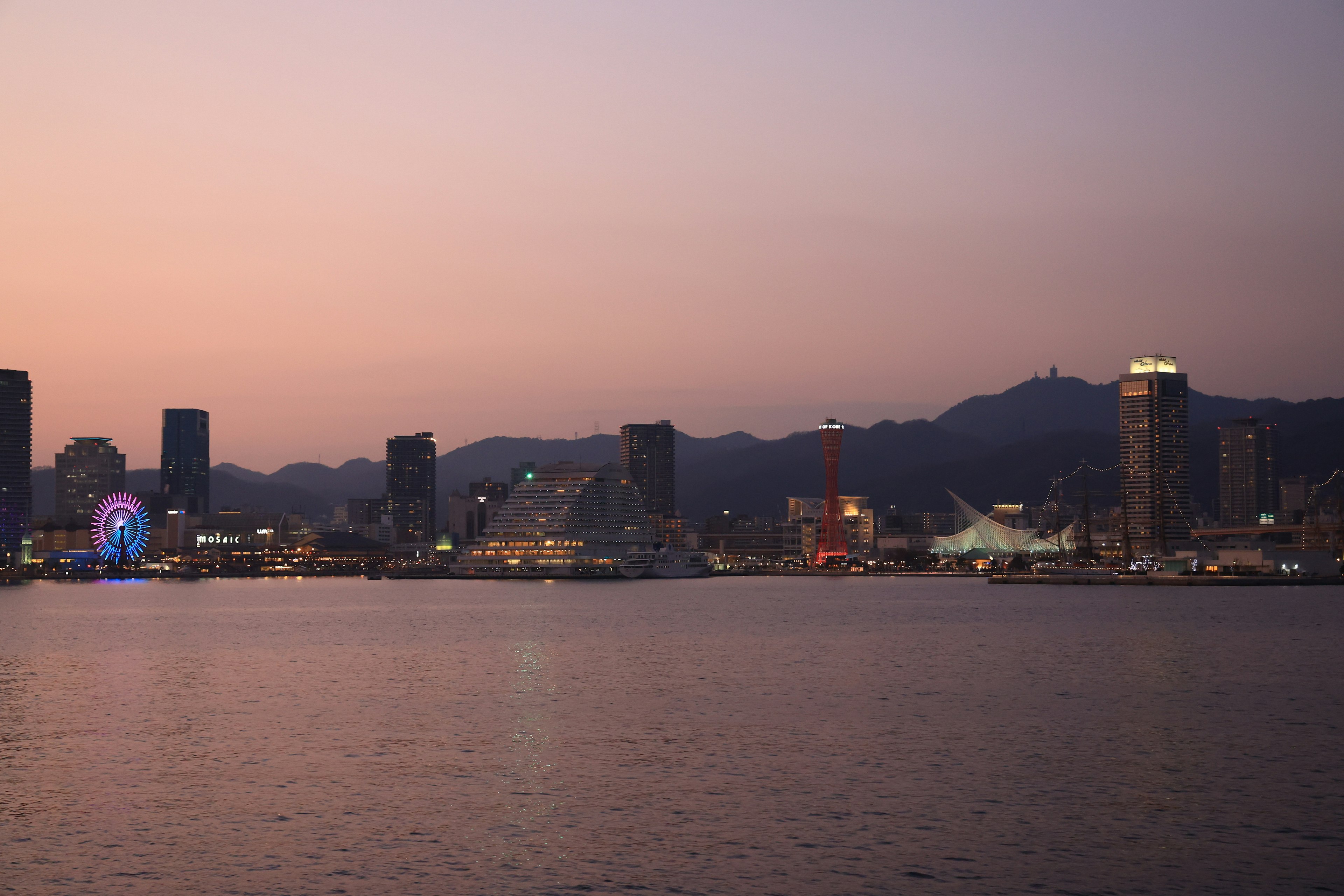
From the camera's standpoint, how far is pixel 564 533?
632 ft

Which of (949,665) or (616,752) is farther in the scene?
(949,665)

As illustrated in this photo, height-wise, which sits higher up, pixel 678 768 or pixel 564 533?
pixel 564 533

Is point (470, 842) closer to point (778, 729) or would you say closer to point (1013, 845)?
point (1013, 845)

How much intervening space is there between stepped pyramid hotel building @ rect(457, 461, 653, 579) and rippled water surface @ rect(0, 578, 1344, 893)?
416 feet

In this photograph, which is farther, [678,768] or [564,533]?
[564,533]

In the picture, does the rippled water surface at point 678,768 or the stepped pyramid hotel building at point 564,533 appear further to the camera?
the stepped pyramid hotel building at point 564,533

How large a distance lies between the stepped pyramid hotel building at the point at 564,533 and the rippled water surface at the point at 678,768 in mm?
126718

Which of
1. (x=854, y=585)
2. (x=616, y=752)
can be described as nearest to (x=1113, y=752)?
(x=616, y=752)

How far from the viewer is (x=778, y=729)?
35.2 m

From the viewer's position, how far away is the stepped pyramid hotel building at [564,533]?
19225 centimetres

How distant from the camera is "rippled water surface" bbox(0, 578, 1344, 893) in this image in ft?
69.9

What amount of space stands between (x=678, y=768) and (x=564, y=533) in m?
Answer: 164

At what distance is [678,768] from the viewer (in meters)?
29.7

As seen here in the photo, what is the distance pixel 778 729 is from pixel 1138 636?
41137mm
